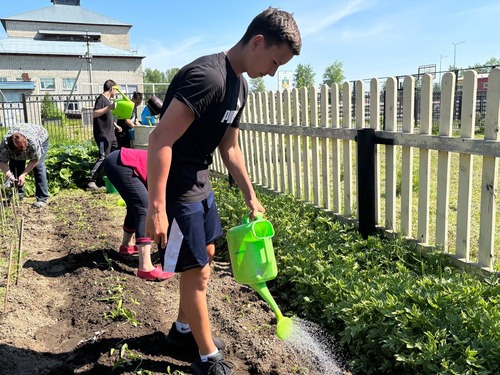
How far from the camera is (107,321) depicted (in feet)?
9.97

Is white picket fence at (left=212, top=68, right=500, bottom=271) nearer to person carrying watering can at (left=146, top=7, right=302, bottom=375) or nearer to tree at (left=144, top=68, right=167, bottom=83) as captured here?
person carrying watering can at (left=146, top=7, right=302, bottom=375)

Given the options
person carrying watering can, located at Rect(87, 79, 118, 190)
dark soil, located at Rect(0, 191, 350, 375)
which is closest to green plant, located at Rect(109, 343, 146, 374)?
dark soil, located at Rect(0, 191, 350, 375)

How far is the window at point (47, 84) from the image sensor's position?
176 ft

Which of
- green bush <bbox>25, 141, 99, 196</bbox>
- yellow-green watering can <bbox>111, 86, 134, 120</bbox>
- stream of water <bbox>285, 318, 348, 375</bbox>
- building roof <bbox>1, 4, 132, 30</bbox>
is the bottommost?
stream of water <bbox>285, 318, 348, 375</bbox>

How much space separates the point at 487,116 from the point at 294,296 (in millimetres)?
1819

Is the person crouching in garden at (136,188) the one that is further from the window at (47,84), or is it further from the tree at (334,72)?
the tree at (334,72)

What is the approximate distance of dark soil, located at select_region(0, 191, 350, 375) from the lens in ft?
A: 8.38

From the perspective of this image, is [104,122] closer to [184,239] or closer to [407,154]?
[407,154]

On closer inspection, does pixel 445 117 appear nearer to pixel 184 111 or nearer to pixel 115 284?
pixel 184 111

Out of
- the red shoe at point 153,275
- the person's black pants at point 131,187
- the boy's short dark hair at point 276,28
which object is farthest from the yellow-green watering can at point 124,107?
the boy's short dark hair at point 276,28

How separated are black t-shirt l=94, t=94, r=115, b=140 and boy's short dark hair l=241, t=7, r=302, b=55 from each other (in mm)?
6409

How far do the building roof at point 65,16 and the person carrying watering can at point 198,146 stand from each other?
73.7m

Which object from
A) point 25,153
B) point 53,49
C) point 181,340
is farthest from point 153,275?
point 53,49

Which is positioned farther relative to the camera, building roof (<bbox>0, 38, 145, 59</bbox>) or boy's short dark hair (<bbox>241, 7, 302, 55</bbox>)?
building roof (<bbox>0, 38, 145, 59</bbox>)
